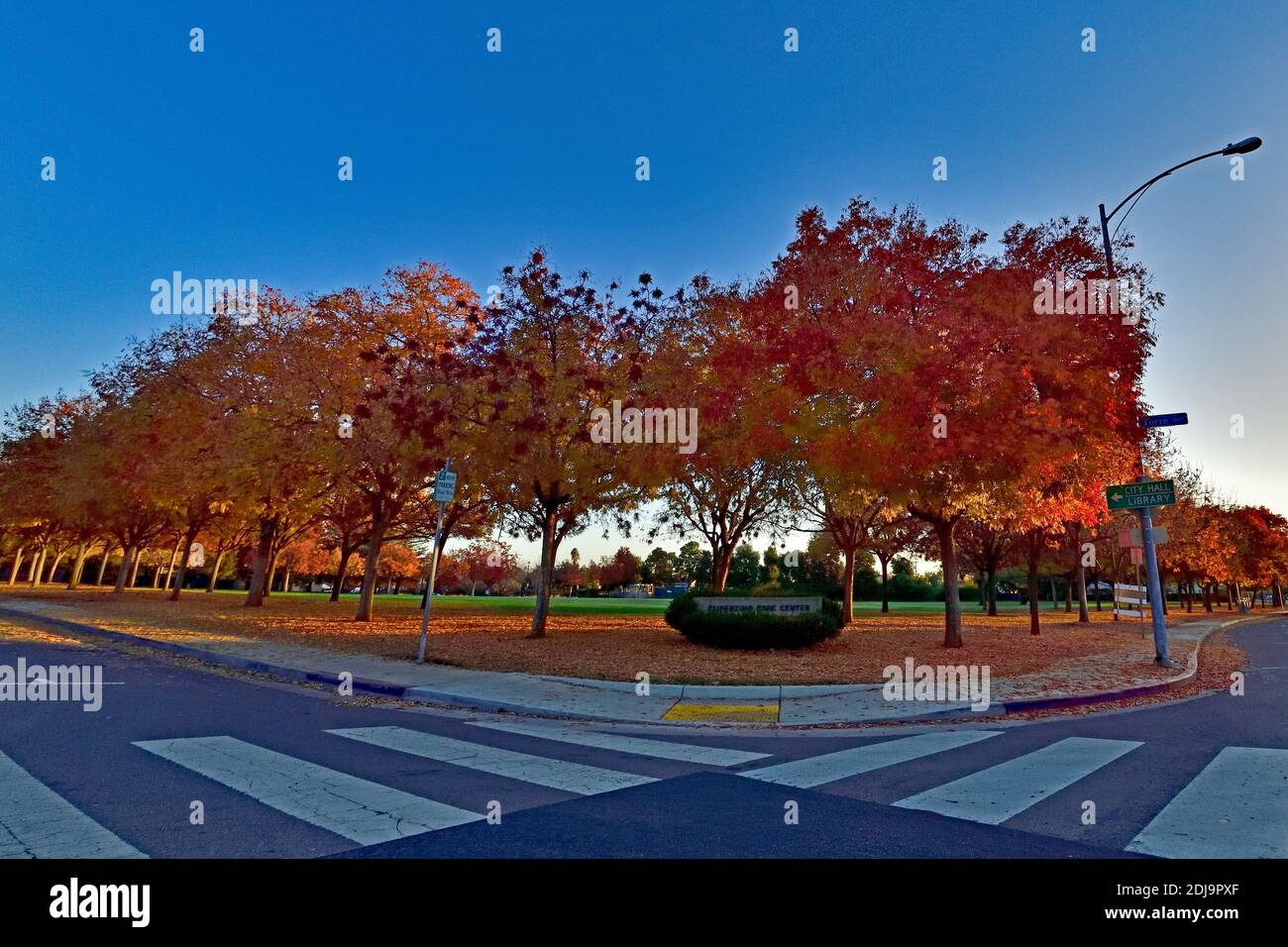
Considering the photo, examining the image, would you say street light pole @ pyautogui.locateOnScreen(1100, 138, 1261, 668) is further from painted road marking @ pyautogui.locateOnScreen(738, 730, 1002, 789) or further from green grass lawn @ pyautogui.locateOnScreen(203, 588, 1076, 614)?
green grass lawn @ pyautogui.locateOnScreen(203, 588, 1076, 614)

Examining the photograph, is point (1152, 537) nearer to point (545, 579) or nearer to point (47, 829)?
point (545, 579)

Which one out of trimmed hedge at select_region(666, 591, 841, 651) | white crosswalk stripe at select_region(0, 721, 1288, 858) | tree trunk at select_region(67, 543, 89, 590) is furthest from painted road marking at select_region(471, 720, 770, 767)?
tree trunk at select_region(67, 543, 89, 590)

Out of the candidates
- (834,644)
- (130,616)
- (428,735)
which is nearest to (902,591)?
(834,644)

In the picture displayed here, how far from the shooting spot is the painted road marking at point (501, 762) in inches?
213

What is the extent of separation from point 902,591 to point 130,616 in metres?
69.3

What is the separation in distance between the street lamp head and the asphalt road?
35.4 feet

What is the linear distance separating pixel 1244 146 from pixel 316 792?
17967 millimetres

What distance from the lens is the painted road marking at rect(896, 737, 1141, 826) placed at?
15.8 ft

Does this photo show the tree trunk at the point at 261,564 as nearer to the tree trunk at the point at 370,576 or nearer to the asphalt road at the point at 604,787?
the tree trunk at the point at 370,576

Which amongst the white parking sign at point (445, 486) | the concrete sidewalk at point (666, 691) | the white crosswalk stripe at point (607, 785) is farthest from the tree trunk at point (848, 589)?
the white crosswalk stripe at point (607, 785)

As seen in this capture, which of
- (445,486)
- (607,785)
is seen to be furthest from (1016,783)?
(445,486)

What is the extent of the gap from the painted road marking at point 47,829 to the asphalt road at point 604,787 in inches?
0.7

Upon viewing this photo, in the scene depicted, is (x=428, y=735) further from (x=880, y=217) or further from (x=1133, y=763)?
(x=880, y=217)

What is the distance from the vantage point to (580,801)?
4852 millimetres
